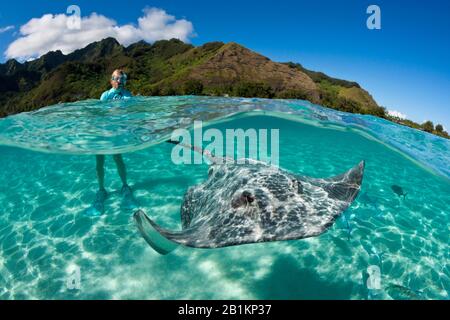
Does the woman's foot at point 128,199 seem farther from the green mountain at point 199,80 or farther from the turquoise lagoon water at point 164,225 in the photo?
the green mountain at point 199,80

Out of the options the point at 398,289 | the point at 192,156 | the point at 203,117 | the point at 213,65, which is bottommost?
the point at 398,289

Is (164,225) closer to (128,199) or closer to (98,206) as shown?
(128,199)

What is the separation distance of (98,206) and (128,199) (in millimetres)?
1065

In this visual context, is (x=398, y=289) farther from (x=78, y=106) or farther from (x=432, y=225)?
(x=78, y=106)

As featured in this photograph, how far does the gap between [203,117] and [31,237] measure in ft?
33.4

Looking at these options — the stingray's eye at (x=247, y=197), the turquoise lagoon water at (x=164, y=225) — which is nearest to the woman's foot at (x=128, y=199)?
the turquoise lagoon water at (x=164, y=225)

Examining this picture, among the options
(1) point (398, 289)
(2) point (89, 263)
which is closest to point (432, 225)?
(1) point (398, 289)

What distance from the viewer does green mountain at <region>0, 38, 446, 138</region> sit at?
35.5 meters

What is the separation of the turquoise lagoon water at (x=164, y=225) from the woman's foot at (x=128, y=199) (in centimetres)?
28

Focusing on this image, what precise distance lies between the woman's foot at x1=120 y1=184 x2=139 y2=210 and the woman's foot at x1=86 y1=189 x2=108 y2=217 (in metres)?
0.70

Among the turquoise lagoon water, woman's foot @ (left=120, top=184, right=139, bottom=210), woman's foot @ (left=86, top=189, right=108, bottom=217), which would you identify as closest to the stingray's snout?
the turquoise lagoon water

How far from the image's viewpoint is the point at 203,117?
16.7m

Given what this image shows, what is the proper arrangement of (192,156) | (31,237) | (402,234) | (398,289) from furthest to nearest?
1. (192,156)
2. (402,234)
3. (31,237)
4. (398,289)
